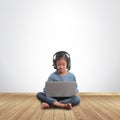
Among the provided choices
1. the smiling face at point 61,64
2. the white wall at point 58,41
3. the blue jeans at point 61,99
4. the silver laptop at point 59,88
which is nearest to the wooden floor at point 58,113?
the blue jeans at point 61,99

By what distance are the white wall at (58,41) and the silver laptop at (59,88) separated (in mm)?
1531

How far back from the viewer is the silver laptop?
8.30 feet

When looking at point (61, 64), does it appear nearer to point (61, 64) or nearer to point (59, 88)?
point (61, 64)

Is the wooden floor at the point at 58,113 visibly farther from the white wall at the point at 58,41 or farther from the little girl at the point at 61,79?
the white wall at the point at 58,41

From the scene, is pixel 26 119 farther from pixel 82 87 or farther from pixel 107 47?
pixel 107 47

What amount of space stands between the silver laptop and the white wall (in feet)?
5.02

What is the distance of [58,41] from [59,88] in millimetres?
1680

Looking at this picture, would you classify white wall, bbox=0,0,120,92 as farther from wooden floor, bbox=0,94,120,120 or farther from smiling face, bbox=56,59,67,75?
wooden floor, bbox=0,94,120,120

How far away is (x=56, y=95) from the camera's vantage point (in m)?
2.56

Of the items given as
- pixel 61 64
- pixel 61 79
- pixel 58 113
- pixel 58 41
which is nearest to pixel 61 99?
pixel 61 79

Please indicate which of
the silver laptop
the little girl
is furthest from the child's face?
the silver laptop

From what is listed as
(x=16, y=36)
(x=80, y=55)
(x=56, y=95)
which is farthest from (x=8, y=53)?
(x=56, y=95)

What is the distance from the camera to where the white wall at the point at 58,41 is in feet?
13.4

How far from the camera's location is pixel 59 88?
2537 millimetres
